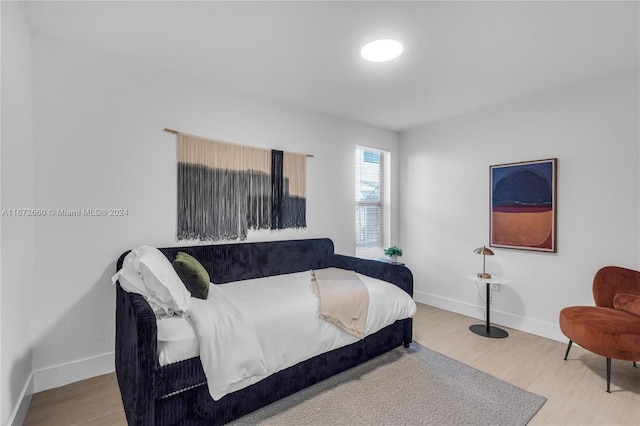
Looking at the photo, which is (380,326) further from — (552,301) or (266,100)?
(266,100)

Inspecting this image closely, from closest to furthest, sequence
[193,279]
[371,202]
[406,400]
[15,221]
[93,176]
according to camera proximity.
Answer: [15,221] < [406,400] < [193,279] < [93,176] < [371,202]

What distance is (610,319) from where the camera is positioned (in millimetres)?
2266

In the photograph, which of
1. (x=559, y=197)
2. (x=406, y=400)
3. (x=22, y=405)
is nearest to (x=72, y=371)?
(x=22, y=405)

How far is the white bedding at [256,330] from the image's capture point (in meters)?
1.65

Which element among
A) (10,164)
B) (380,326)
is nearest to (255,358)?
(380,326)

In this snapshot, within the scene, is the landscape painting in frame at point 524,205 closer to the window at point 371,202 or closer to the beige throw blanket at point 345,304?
the window at point 371,202

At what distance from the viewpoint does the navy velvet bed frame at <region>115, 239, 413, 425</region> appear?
150cm

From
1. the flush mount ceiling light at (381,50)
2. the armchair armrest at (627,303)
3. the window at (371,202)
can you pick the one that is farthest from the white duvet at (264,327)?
the flush mount ceiling light at (381,50)

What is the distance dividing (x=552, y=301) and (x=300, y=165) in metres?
3.07

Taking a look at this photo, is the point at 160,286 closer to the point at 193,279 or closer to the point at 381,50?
the point at 193,279

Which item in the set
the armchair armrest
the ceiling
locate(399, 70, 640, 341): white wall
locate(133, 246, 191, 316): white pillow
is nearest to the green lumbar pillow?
locate(133, 246, 191, 316): white pillow

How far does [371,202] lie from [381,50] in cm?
252

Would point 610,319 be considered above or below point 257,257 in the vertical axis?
below

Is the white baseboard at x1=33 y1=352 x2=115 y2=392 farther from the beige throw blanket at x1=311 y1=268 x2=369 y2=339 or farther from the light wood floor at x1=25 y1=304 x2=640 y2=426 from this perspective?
the beige throw blanket at x1=311 y1=268 x2=369 y2=339
